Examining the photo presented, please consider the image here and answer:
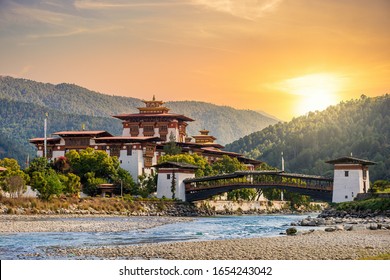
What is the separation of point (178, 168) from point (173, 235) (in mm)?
38363

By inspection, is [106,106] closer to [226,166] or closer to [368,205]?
[226,166]

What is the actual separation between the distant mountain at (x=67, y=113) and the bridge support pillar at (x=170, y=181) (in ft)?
44.8

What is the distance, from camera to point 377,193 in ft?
191

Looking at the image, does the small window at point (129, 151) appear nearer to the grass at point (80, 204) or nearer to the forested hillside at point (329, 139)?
the grass at point (80, 204)

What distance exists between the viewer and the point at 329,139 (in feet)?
401

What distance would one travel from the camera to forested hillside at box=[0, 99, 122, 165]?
413 ft

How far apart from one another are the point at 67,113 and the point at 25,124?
11782mm

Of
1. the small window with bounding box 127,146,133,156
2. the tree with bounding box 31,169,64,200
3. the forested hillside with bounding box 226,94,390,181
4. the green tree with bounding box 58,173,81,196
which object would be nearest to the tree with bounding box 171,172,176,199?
the small window with bounding box 127,146,133,156

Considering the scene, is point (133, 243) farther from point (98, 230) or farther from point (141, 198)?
point (141, 198)

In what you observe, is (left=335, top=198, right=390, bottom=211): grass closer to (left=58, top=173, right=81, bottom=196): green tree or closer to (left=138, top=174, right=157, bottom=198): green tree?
(left=138, top=174, right=157, bottom=198): green tree

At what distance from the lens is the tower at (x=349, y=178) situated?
211 feet

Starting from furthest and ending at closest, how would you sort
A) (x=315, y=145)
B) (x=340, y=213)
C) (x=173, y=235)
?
(x=315, y=145), (x=340, y=213), (x=173, y=235)
